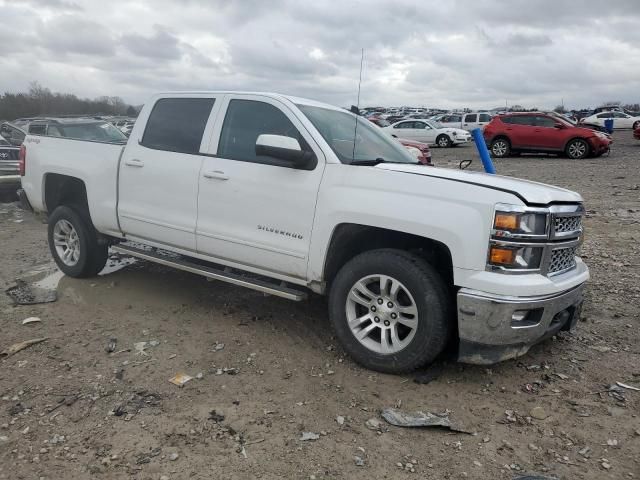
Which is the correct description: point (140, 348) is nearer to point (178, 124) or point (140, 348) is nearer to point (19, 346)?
point (19, 346)

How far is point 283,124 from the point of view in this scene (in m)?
4.30

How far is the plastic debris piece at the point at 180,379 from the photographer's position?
3.66 meters

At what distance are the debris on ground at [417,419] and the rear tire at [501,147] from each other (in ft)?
60.3

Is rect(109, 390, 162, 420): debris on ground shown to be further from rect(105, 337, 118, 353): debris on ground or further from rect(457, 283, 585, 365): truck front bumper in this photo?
rect(457, 283, 585, 365): truck front bumper

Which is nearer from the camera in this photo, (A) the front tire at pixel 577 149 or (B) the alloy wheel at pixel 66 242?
(B) the alloy wheel at pixel 66 242

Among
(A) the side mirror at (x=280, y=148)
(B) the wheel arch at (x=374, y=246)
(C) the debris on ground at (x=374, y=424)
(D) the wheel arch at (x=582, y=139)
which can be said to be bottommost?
(C) the debris on ground at (x=374, y=424)

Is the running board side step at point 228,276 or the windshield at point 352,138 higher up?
the windshield at point 352,138

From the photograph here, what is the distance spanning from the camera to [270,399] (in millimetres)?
3477

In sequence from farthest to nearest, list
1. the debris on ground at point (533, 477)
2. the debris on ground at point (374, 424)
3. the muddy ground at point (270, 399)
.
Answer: the debris on ground at point (374, 424) < the muddy ground at point (270, 399) < the debris on ground at point (533, 477)

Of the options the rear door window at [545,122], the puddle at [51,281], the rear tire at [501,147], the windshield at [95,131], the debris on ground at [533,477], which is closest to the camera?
the debris on ground at [533,477]

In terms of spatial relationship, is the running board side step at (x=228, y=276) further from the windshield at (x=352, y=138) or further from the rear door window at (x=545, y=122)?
the rear door window at (x=545, y=122)

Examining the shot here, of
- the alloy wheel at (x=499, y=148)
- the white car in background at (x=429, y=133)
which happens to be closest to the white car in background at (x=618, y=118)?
the white car in background at (x=429, y=133)

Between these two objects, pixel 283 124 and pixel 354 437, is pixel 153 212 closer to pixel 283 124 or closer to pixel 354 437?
pixel 283 124

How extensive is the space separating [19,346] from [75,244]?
182cm
